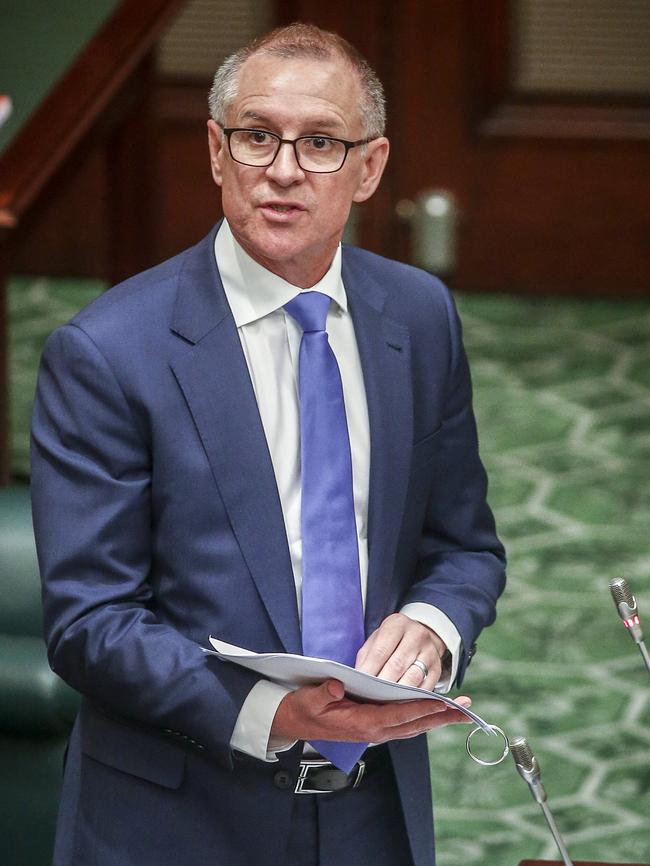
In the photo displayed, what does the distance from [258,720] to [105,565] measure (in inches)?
8.1

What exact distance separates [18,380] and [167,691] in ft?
11.6

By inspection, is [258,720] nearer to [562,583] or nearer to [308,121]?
[308,121]

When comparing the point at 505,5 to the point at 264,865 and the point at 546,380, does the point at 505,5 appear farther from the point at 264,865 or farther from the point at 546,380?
the point at 264,865

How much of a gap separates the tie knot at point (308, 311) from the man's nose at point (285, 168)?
0.47 ft

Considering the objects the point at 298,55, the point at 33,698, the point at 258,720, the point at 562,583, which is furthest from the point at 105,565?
the point at 562,583

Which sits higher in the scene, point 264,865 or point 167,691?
point 167,691

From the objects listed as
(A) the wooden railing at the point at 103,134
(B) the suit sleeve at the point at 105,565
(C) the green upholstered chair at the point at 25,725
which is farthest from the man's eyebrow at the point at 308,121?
(A) the wooden railing at the point at 103,134

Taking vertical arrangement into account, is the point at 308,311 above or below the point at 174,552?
Answer: above

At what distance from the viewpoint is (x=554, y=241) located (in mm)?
A: 5711

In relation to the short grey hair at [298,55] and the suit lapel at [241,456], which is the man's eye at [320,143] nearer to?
the short grey hair at [298,55]

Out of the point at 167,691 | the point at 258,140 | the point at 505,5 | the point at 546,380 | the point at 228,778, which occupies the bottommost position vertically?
the point at 546,380

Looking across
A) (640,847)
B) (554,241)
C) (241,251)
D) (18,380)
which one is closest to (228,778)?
(241,251)

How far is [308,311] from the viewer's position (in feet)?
5.56

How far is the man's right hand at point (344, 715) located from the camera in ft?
5.01
